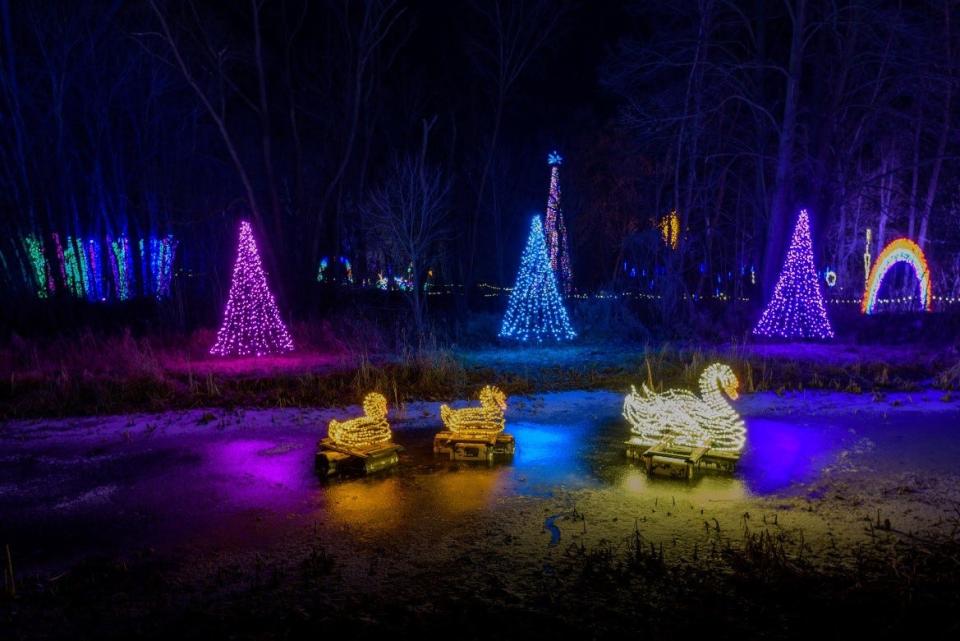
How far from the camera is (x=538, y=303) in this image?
60.0 feet

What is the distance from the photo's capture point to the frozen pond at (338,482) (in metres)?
6.41

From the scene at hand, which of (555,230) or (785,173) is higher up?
(785,173)

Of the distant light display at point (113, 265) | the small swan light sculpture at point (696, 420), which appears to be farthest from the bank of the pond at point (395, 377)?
the distant light display at point (113, 265)

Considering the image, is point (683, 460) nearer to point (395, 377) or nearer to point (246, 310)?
point (395, 377)

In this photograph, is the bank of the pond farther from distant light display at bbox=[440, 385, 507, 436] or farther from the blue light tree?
distant light display at bbox=[440, 385, 507, 436]

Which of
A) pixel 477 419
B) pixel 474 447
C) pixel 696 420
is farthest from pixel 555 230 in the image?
pixel 474 447

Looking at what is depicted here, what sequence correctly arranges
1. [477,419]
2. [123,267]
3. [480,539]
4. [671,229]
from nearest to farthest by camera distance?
[480,539], [477,419], [671,229], [123,267]

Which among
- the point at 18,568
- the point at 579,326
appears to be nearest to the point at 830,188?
the point at 579,326

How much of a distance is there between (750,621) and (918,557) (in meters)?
1.87

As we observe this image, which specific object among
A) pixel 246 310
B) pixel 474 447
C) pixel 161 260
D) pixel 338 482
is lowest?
pixel 338 482

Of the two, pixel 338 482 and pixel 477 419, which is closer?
pixel 338 482

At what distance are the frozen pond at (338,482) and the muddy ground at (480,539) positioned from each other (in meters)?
0.04

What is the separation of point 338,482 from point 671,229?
2014 centimetres

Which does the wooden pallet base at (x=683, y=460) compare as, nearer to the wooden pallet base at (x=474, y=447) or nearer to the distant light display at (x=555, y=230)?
the wooden pallet base at (x=474, y=447)
